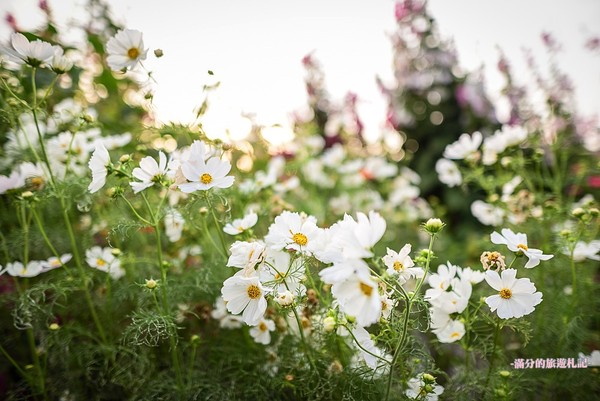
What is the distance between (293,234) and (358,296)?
0.76 feet

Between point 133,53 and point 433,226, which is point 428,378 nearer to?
point 433,226

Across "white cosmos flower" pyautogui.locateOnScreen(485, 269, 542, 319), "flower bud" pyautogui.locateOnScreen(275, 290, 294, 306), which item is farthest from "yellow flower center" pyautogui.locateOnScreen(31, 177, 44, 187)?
"white cosmos flower" pyautogui.locateOnScreen(485, 269, 542, 319)

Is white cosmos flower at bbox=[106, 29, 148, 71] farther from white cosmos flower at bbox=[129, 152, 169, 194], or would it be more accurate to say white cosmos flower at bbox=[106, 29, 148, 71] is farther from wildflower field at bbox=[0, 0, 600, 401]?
white cosmos flower at bbox=[129, 152, 169, 194]

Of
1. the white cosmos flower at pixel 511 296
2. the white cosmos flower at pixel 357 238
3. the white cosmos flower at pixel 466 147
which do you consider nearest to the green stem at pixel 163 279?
the white cosmos flower at pixel 357 238

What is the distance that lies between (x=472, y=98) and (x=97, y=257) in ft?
7.76

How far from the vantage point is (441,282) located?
920 millimetres

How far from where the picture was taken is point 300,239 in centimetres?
79

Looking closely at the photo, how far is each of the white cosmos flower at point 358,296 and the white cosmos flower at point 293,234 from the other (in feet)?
0.49

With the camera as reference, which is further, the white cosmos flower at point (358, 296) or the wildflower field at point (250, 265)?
the wildflower field at point (250, 265)

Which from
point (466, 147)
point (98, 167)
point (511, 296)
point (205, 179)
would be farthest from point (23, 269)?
point (466, 147)

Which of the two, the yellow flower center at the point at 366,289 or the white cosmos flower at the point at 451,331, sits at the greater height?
the white cosmos flower at the point at 451,331

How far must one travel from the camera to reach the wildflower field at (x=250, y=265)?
811mm

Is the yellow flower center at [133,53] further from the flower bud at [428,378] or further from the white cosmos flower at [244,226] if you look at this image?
the flower bud at [428,378]

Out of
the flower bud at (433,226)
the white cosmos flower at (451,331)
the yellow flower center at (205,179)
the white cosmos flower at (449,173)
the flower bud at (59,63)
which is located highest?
the white cosmos flower at (449,173)
